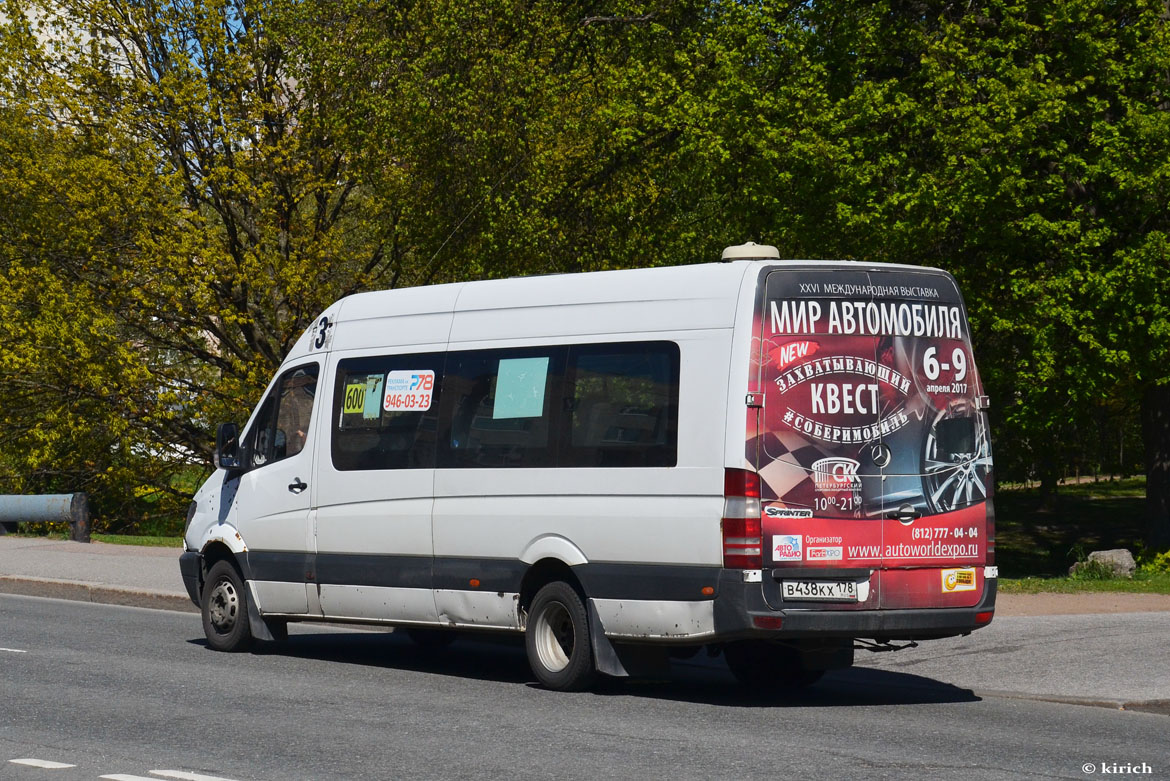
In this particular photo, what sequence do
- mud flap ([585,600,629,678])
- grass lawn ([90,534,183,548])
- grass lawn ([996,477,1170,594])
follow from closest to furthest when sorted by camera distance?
1. mud flap ([585,600,629,678])
2. grass lawn ([996,477,1170,594])
3. grass lawn ([90,534,183,548])

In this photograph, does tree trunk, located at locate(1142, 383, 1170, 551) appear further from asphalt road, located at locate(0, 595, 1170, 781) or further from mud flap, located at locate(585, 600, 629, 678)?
mud flap, located at locate(585, 600, 629, 678)

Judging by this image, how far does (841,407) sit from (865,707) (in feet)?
6.06

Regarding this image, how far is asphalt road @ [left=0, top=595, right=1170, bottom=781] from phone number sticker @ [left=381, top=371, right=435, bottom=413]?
1.86 meters

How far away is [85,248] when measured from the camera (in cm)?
2652

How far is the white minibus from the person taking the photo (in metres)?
9.15

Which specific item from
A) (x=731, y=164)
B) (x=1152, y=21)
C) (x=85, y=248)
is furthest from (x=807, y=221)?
(x=85, y=248)

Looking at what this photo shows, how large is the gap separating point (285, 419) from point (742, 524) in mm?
4647

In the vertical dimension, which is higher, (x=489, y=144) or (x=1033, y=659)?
(x=489, y=144)

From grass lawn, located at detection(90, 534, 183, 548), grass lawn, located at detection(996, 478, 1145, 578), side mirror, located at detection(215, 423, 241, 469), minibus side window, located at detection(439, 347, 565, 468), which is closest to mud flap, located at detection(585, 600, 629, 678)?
minibus side window, located at detection(439, 347, 565, 468)

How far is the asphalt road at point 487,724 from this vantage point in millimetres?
7234

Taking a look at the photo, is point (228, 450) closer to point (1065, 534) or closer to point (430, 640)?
point (430, 640)

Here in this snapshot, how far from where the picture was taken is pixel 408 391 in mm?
11203

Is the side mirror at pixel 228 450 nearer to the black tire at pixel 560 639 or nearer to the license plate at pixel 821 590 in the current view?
the black tire at pixel 560 639

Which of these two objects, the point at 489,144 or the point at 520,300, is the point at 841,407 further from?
the point at 489,144
